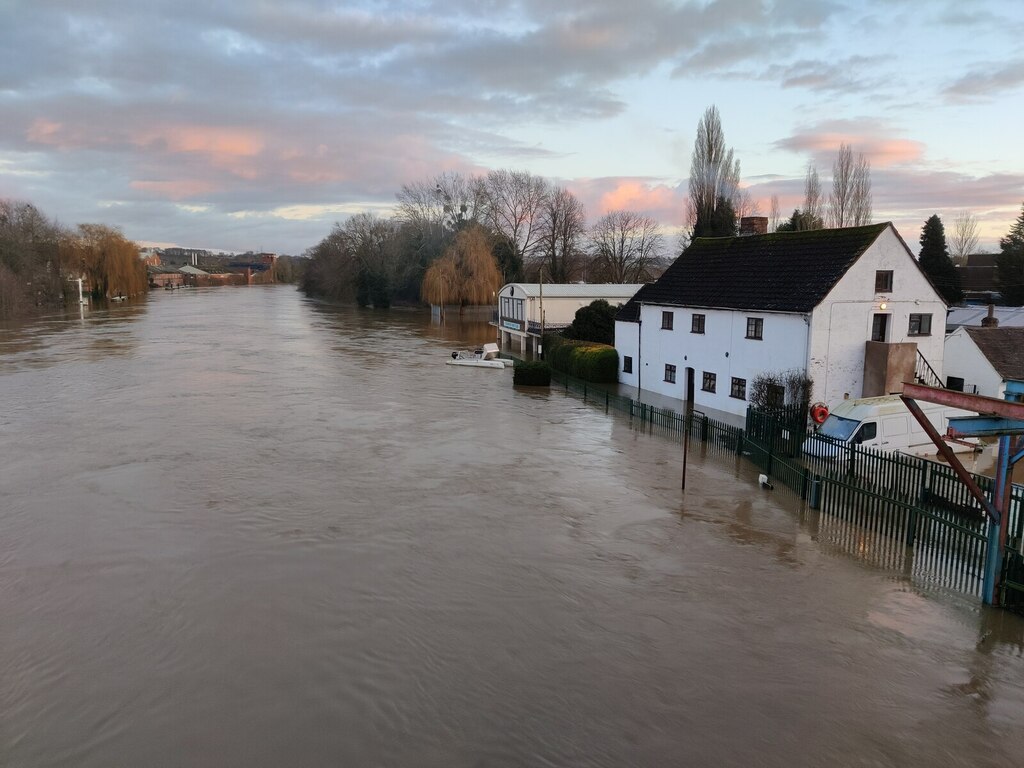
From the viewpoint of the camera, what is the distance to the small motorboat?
42.9 metres

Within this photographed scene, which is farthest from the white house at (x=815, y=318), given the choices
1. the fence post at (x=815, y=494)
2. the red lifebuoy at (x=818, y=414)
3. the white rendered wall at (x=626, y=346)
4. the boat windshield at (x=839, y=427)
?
the fence post at (x=815, y=494)

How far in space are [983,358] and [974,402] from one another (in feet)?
63.5

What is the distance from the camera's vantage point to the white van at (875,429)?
65.6ft

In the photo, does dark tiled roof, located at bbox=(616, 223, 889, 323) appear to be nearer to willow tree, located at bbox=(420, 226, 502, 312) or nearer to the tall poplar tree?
the tall poplar tree

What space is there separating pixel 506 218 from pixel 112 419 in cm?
7587

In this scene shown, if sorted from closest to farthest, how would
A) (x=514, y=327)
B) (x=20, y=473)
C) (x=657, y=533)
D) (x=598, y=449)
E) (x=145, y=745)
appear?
(x=145, y=745), (x=657, y=533), (x=20, y=473), (x=598, y=449), (x=514, y=327)

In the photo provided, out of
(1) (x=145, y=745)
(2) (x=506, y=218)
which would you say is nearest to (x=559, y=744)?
(1) (x=145, y=745)

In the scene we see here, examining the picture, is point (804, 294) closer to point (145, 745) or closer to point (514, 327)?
point (145, 745)

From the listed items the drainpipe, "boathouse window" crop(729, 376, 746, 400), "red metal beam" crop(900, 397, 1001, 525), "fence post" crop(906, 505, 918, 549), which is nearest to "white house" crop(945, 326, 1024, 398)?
"boathouse window" crop(729, 376, 746, 400)

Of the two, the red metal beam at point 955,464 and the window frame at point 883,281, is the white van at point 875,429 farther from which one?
the red metal beam at point 955,464

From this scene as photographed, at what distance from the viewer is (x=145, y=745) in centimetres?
862

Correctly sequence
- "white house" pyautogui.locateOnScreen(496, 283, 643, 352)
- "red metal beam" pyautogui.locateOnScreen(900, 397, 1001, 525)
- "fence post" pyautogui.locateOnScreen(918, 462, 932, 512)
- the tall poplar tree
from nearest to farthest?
1. "red metal beam" pyautogui.locateOnScreen(900, 397, 1001, 525)
2. "fence post" pyautogui.locateOnScreen(918, 462, 932, 512)
3. "white house" pyautogui.locateOnScreen(496, 283, 643, 352)
4. the tall poplar tree

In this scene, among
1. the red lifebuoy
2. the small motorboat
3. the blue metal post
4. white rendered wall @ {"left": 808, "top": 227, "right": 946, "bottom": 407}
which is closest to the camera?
the blue metal post

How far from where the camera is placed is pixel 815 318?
23484mm
